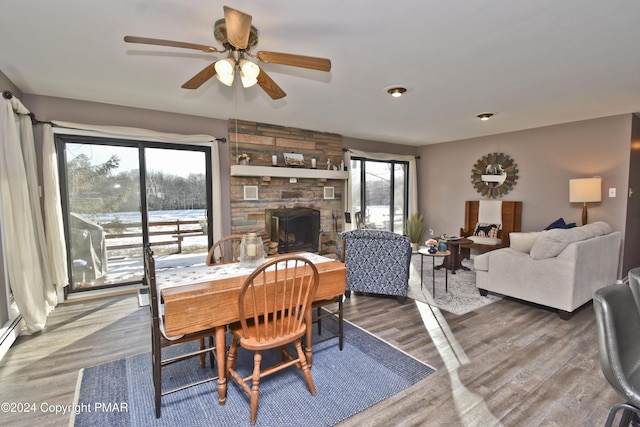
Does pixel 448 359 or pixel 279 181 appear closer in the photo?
pixel 448 359

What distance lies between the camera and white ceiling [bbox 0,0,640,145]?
1.79 meters

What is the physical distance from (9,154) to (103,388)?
215 cm

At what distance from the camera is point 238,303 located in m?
1.74

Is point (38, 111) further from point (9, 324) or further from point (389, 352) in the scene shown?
point (389, 352)

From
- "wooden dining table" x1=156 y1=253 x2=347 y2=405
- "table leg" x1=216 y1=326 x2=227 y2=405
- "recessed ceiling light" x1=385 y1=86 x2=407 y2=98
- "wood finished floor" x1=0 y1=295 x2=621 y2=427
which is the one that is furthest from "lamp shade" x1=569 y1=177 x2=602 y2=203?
"table leg" x1=216 y1=326 x2=227 y2=405

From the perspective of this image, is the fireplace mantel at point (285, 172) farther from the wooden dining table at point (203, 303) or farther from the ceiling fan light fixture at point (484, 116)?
the wooden dining table at point (203, 303)

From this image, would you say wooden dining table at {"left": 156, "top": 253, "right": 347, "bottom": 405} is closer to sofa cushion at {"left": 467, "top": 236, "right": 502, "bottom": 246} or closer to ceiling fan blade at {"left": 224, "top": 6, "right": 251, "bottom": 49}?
ceiling fan blade at {"left": 224, "top": 6, "right": 251, "bottom": 49}

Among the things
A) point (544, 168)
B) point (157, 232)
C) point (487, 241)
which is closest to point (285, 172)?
point (157, 232)

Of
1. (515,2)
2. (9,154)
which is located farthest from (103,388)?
(515,2)

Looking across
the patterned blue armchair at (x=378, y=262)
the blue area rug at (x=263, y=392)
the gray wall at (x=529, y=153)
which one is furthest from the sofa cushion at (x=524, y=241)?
the blue area rug at (x=263, y=392)

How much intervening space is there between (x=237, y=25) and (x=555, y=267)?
3376 millimetres

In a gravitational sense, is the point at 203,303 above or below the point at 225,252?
above

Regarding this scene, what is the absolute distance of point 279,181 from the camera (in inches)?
192

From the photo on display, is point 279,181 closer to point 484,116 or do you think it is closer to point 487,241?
point 484,116
